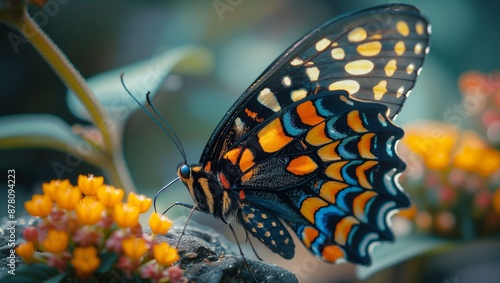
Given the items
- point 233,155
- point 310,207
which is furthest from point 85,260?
point 310,207

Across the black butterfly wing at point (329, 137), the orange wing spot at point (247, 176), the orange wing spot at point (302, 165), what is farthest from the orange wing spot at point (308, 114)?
the orange wing spot at point (247, 176)

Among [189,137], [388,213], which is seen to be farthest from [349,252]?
[189,137]

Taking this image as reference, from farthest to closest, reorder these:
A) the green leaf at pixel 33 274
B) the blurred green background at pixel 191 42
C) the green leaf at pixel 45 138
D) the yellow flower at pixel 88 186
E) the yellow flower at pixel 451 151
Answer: the blurred green background at pixel 191 42, the yellow flower at pixel 451 151, the green leaf at pixel 45 138, the yellow flower at pixel 88 186, the green leaf at pixel 33 274

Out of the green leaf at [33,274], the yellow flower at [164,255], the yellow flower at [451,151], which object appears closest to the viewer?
the green leaf at [33,274]

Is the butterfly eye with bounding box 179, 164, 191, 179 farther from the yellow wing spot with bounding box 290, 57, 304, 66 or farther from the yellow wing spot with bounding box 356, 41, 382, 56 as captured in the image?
the yellow wing spot with bounding box 356, 41, 382, 56

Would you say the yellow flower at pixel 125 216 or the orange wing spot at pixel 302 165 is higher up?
the orange wing spot at pixel 302 165

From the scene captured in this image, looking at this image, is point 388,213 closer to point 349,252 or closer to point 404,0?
point 349,252

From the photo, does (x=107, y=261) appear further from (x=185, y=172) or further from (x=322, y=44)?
(x=322, y=44)

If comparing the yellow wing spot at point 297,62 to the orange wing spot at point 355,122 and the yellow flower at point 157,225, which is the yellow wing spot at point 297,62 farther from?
the yellow flower at point 157,225
